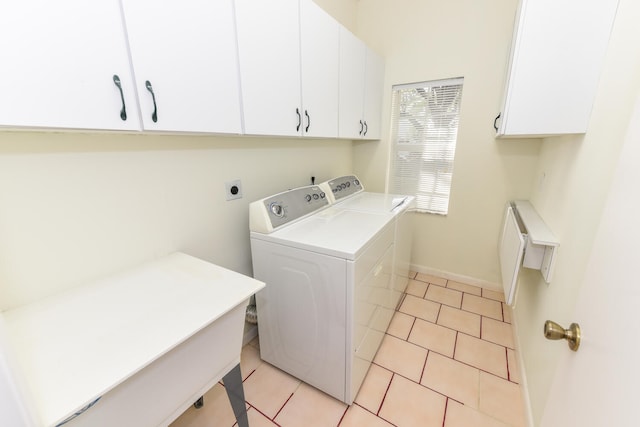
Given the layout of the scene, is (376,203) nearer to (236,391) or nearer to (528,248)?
(528,248)

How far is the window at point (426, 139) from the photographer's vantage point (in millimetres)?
2352

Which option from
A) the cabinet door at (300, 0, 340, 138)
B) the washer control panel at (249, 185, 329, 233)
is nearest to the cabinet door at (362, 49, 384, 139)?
the cabinet door at (300, 0, 340, 138)

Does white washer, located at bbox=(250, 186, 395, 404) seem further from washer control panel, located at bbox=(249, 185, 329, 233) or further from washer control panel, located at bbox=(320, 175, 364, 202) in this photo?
washer control panel, located at bbox=(320, 175, 364, 202)

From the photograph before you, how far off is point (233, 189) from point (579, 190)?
1.67 m

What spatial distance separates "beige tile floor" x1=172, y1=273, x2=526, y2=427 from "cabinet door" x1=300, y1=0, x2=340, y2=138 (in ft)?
5.02

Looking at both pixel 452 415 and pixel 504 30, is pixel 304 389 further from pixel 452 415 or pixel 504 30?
pixel 504 30

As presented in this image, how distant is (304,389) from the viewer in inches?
60.2

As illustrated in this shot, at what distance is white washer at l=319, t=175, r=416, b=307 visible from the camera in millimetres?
1875

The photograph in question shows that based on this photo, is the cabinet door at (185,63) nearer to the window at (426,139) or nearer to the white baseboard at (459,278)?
the window at (426,139)

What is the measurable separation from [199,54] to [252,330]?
1.70m

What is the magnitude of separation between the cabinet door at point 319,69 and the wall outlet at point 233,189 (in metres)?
0.50

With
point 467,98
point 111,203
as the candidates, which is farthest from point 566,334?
point 467,98

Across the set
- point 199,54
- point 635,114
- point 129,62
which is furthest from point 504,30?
point 129,62

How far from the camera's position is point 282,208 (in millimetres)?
1501
